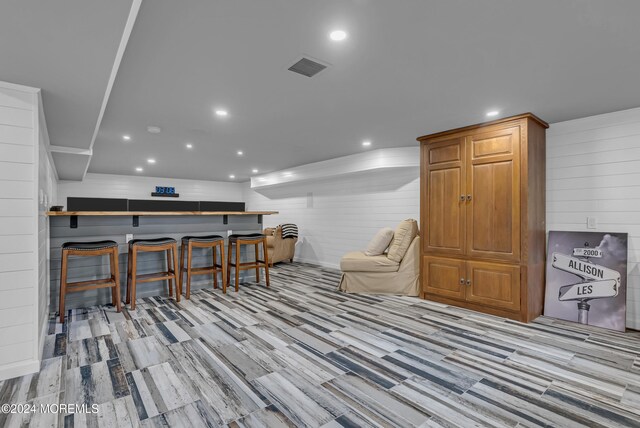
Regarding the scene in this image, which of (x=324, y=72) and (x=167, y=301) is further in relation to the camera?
(x=167, y=301)

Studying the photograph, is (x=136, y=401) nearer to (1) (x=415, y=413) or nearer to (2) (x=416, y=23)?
(1) (x=415, y=413)

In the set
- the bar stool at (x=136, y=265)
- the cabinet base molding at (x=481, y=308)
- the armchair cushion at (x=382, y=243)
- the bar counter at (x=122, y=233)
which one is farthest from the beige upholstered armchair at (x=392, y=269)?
the bar stool at (x=136, y=265)

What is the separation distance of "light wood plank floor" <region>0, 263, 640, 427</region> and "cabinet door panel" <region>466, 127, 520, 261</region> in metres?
0.83

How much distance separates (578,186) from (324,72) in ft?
10.4

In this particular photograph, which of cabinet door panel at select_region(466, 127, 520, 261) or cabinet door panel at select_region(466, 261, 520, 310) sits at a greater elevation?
cabinet door panel at select_region(466, 127, 520, 261)

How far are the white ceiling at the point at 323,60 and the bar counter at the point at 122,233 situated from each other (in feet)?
3.35

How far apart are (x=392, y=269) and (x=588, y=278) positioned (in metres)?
2.18

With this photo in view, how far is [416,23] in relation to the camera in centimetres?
187

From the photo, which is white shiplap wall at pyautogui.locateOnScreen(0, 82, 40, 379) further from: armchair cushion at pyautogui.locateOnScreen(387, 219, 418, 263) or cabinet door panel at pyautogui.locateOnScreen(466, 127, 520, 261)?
cabinet door panel at pyautogui.locateOnScreen(466, 127, 520, 261)

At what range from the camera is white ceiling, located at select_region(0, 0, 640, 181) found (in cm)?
171

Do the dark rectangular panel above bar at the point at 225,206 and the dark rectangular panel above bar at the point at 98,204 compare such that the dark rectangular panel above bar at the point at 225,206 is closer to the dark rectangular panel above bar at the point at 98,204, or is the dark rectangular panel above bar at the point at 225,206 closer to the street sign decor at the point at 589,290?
the dark rectangular panel above bar at the point at 98,204

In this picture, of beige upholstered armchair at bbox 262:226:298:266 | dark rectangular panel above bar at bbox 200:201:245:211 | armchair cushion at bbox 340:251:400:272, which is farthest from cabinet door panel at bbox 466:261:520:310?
beige upholstered armchair at bbox 262:226:298:266

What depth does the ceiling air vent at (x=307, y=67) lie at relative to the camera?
2.36 metres

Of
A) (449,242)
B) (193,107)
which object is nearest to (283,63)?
(193,107)
